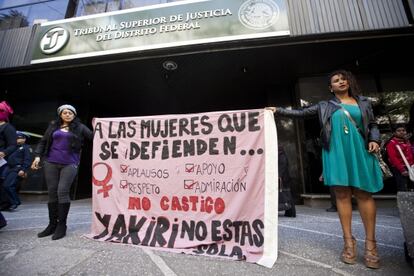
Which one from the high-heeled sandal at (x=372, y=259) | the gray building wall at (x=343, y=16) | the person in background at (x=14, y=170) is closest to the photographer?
the high-heeled sandal at (x=372, y=259)

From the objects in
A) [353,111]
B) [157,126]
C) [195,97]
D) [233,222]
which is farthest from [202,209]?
[195,97]

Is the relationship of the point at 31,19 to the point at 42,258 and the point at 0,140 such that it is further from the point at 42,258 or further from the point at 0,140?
the point at 42,258

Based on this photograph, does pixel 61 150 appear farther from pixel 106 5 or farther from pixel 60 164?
pixel 106 5

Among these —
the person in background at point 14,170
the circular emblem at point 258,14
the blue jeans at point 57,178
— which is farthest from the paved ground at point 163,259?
the circular emblem at point 258,14

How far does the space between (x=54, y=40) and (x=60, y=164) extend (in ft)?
16.7

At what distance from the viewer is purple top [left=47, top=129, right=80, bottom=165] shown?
3398 mm

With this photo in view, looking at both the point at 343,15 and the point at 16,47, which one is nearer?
the point at 343,15

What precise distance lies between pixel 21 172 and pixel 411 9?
31.3ft

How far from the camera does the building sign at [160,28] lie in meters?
5.89

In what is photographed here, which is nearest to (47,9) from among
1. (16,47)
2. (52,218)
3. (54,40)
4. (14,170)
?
(16,47)

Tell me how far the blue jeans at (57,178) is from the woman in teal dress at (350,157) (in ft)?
10.4

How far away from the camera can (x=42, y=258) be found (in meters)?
2.49

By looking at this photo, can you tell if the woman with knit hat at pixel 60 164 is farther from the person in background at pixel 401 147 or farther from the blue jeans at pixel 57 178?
the person in background at pixel 401 147

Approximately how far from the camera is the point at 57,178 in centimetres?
342
